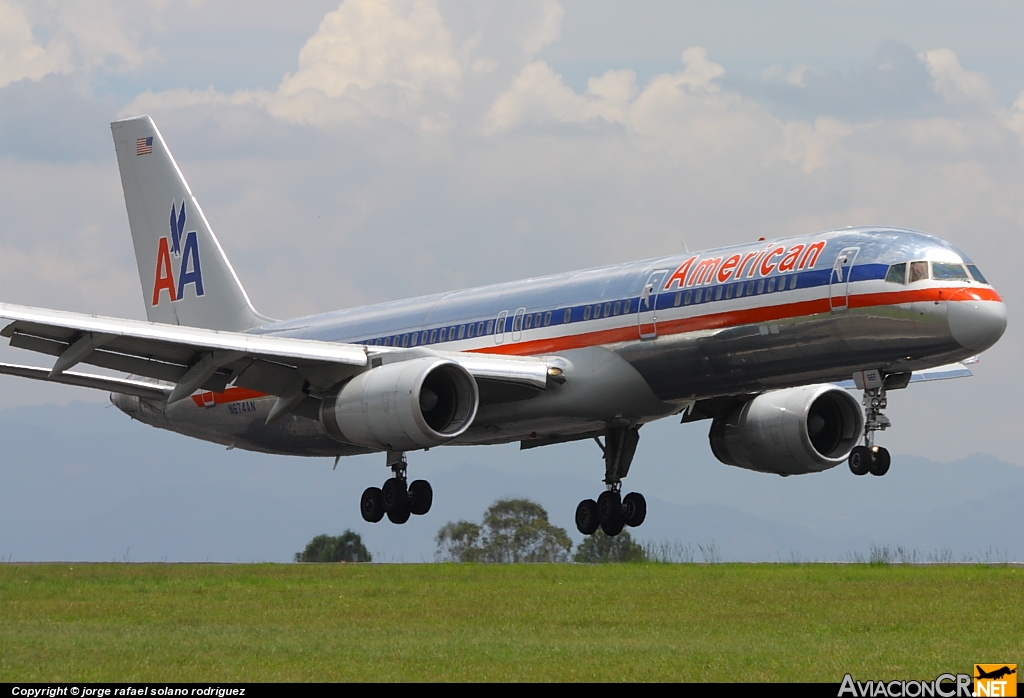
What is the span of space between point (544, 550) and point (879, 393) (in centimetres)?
6625

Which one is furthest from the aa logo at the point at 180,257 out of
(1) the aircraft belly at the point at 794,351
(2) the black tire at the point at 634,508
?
(1) the aircraft belly at the point at 794,351

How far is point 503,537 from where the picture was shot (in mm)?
95312

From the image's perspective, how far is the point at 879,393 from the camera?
1220 inches

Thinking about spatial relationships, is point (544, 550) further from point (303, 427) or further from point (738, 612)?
point (738, 612)

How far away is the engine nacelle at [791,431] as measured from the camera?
123ft

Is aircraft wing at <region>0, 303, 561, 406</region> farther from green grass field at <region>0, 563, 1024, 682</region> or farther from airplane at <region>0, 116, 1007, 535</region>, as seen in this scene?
green grass field at <region>0, 563, 1024, 682</region>

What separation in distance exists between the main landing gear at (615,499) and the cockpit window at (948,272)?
10.2m

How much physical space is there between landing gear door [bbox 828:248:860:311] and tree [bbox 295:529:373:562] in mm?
56972

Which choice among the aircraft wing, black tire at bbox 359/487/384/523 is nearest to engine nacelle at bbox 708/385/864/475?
the aircraft wing

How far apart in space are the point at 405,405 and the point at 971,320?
1054 centimetres

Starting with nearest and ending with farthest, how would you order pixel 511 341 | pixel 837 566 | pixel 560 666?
pixel 560 666
pixel 511 341
pixel 837 566

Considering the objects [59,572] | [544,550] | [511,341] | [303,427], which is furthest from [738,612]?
[544,550]

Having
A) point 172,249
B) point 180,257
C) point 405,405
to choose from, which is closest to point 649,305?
point 405,405

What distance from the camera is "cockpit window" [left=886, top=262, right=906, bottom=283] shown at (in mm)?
29484
